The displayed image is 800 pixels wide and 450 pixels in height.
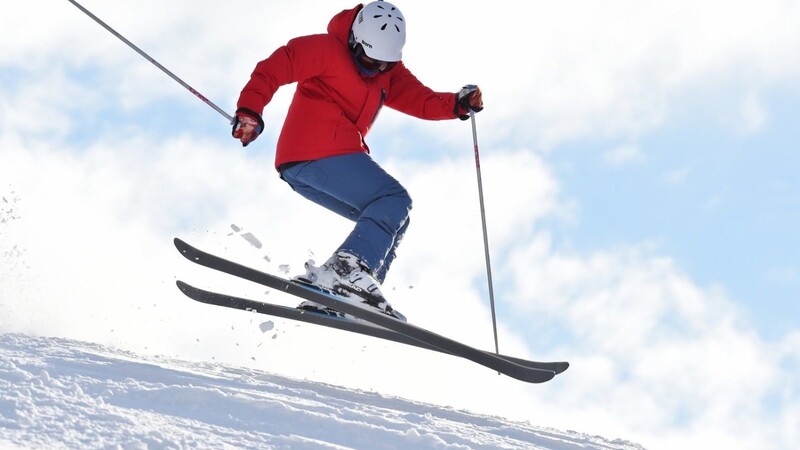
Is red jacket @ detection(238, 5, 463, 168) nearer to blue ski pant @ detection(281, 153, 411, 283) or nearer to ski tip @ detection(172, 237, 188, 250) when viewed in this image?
blue ski pant @ detection(281, 153, 411, 283)

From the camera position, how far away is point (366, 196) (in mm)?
5684

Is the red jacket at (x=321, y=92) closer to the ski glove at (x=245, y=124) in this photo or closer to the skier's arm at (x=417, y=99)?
the ski glove at (x=245, y=124)

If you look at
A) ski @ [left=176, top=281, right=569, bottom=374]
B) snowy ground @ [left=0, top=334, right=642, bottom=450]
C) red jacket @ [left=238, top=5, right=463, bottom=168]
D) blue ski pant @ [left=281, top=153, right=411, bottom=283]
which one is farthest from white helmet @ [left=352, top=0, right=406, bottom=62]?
snowy ground @ [left=0, top=334, right=642, bottom=450]

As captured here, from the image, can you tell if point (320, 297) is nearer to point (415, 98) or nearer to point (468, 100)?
point (415, 98)

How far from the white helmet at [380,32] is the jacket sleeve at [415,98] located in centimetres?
56

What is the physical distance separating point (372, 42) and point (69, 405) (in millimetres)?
3094

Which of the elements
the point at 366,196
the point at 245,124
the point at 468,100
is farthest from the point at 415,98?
the point at 245,124

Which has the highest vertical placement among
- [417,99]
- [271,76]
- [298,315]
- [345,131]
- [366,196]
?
[417,99]

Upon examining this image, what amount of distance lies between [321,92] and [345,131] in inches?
11.8

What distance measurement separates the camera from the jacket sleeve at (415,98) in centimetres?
632

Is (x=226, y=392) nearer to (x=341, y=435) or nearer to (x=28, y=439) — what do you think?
(x=341, y=435)

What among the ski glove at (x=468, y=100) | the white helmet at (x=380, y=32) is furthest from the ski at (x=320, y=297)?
the ski glove at (x=468, y=100)

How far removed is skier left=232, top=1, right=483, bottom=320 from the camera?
5.52 m

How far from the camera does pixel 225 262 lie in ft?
17.9
